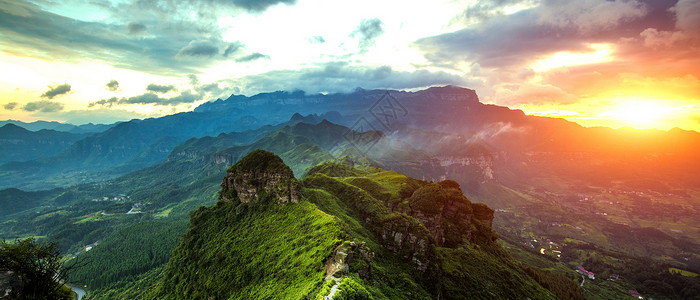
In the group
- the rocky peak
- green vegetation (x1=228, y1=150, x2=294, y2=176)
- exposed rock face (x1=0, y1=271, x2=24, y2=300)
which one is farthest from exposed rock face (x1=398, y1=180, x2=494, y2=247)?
exposed rock face (x1=0, y1=271, x2=24, y2=300)


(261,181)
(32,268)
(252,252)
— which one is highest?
(32,268)

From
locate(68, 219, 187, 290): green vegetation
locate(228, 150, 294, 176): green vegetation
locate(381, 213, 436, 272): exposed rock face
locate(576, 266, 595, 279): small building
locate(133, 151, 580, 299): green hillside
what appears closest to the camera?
locate(133, 151, 580, 299): green hillside

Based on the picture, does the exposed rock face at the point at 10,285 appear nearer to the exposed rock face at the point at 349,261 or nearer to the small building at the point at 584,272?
the exposed rock face at the point at 349,261

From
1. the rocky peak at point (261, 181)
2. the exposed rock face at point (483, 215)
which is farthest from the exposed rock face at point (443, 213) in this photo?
the rocky peak at point (261, 181)

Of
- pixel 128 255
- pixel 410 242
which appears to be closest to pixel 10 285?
pixel 410 242

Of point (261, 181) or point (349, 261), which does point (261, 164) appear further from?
point (349, 261)

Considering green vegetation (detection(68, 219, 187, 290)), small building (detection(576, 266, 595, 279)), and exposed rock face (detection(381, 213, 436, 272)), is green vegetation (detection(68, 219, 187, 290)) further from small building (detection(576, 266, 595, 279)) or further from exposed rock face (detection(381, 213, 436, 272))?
small building (detection(576, 266, 595, 279))

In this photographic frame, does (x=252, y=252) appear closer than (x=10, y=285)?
No

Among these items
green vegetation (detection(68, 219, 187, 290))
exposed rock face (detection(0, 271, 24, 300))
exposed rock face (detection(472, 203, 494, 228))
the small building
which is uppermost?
exposed rock face (detection(0, 271, 24, 300))
